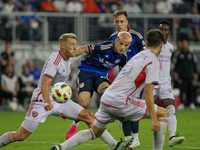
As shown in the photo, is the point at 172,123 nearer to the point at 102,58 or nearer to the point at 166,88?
the point at 166,88

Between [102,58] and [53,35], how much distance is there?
10.1 metres

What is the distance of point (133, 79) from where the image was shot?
653 centimetres

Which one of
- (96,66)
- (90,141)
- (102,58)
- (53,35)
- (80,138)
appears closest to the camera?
(80,138)

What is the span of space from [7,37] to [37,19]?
1470mm

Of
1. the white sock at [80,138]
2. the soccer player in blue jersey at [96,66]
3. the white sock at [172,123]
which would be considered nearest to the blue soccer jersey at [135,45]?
the soccer player in blue jersey at [96,66]

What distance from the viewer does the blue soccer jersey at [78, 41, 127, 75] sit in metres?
8.77

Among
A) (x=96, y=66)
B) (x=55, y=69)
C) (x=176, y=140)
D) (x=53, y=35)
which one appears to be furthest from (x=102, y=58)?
(x=53, y=35)

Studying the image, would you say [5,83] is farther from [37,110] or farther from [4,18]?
[37,110]

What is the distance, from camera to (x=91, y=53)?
8.80 m

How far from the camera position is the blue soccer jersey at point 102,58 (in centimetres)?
877

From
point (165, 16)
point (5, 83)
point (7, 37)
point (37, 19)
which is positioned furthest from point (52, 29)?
point (165, 16)

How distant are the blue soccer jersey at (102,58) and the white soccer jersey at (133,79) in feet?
7.14

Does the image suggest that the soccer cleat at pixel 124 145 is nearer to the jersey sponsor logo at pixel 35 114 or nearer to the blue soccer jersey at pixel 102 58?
the jersey sponsor logo at pixel 35 114

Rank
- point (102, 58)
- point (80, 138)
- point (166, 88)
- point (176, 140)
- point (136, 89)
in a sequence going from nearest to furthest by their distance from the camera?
1. point (136, 89)
2. point (80, 138)
3. point (176, 140)
4. point (102, 58)
5. point (166, 88)
